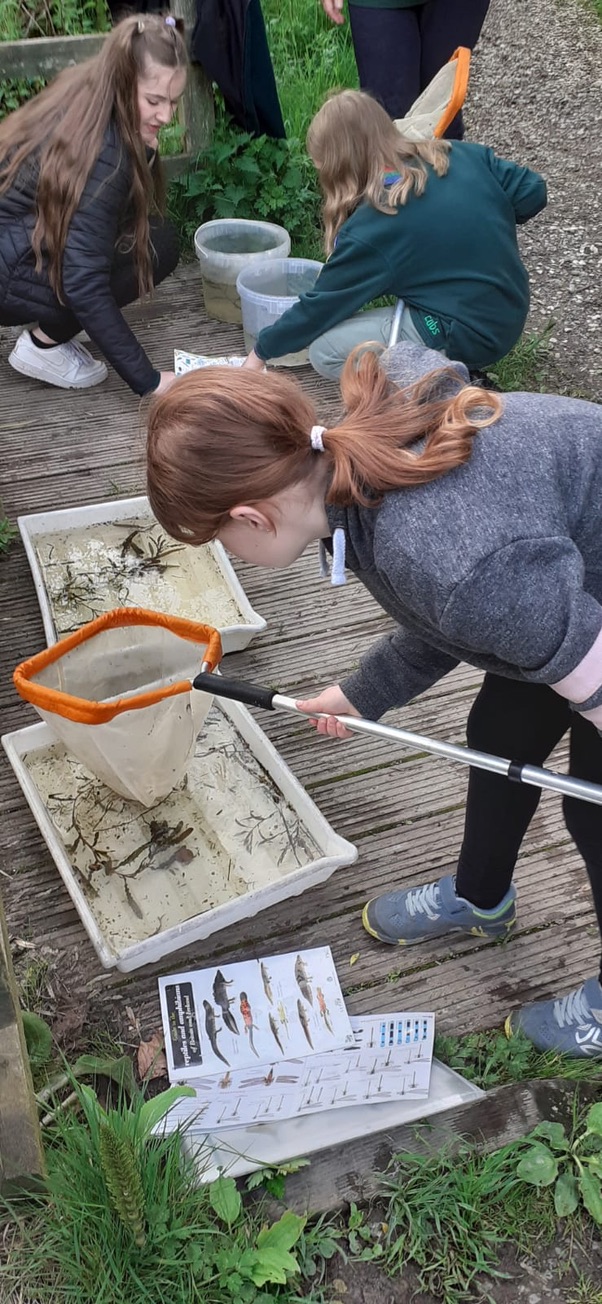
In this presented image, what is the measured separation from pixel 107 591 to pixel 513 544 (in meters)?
1.74

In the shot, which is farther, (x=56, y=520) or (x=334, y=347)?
(x=334, y=347)

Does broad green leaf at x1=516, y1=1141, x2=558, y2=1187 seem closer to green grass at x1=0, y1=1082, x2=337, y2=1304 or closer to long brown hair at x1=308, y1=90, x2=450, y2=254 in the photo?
green grass at x1=0, y1=1082, x2=337, y2=1304

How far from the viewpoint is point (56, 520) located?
2805 mm

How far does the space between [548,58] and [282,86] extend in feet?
7.45

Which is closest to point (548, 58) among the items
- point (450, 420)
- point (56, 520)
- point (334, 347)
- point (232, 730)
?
point (334, 347)

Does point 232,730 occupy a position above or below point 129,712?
below

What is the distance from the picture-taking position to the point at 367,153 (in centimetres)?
272

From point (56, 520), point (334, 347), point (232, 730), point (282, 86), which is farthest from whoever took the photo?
point (282, 86)

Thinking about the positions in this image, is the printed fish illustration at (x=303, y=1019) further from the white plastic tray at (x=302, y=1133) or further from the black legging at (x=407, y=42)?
the black legging at (x=407, y=42)

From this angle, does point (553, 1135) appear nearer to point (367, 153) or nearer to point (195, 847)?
point (195, 847)

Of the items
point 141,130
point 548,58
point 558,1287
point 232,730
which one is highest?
point 141,130

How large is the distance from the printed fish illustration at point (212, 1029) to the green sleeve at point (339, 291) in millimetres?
1947

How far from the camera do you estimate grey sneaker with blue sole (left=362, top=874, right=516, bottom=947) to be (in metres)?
1.98

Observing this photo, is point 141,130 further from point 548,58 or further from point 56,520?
point 548,58
